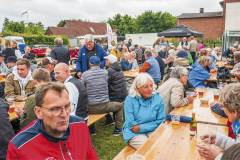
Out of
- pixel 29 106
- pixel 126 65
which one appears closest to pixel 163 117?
pixel 29 106

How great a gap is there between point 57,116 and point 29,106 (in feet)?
4.82

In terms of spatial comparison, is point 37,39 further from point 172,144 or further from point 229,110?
point 229,110

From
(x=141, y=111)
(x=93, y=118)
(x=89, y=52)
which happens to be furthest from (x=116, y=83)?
(x=141, y=111)

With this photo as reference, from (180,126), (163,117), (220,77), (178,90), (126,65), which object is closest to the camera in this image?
(180,126)

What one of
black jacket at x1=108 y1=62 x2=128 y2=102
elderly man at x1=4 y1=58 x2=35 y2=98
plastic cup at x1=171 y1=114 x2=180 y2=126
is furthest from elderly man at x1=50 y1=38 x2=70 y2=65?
plastic cup at x1=171 y1=114 x2=180 y2=126

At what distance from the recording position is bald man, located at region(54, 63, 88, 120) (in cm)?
425

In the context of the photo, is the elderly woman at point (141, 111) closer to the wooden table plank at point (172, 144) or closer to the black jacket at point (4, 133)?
the wooden table plank at point (172, 144)

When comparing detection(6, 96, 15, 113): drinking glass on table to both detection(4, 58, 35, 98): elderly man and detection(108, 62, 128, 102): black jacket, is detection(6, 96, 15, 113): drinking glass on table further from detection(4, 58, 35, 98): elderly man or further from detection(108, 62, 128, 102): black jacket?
detection(108, 62, 128, 102): black jacket

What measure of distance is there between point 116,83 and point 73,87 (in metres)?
1.62

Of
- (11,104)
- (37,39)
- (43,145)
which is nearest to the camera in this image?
(43,145)

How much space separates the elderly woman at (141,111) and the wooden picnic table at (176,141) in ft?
0.76

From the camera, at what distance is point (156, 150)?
2730mm

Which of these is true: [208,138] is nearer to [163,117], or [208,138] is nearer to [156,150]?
[156,150]

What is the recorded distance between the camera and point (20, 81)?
5172 millimetres
